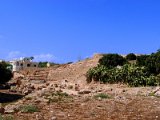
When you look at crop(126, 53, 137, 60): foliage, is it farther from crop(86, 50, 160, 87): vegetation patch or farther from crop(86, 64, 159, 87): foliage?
crop(86, 64, 159, 87): foliage

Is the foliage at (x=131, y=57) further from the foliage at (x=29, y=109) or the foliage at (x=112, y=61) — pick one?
the foliage at (x=29, y=109)

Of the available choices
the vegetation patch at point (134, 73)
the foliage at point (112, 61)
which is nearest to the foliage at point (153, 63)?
the vegetation patch at point (134, 73)

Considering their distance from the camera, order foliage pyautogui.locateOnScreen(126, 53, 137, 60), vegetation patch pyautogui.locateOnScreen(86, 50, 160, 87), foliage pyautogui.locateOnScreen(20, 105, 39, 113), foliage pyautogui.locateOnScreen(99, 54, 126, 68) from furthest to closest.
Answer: foliage pyautogui.locateOnScreen(126, 53, 137, 60)
foliage pyautogui.locateOnScreen(99, 54, 126, 68)
vegetation patch pyautogui.locateOnScreen(86, 50, 160, 87)
foliage pyautogui.locateOnScreen(20, 105, 39, 113)

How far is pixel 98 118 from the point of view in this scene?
41.1 feet

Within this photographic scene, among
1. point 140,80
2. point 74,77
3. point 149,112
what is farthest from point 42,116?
point 74,77

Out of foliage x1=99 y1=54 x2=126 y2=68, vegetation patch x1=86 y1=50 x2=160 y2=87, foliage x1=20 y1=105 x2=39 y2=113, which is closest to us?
foliage x1=20 y1=105 x2=39 y2=113

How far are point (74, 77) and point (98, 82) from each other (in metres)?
10.2

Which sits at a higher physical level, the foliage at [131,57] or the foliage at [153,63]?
the foliage at [131,57]

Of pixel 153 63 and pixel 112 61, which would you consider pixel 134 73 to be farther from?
pixel 112 61

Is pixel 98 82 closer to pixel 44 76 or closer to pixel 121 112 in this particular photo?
pixel 44 76

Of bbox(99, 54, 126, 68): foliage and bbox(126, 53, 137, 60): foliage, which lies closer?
bbox(99, 54, 126, 68): foliage

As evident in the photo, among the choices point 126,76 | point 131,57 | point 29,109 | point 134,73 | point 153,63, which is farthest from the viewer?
point 131,57

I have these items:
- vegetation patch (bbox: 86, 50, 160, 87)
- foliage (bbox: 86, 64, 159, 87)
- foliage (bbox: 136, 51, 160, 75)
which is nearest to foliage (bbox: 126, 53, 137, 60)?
vegetation patch (bbox: 86, 50, 160, 87)

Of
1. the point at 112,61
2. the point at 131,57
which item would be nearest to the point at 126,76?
the point at 112,61
